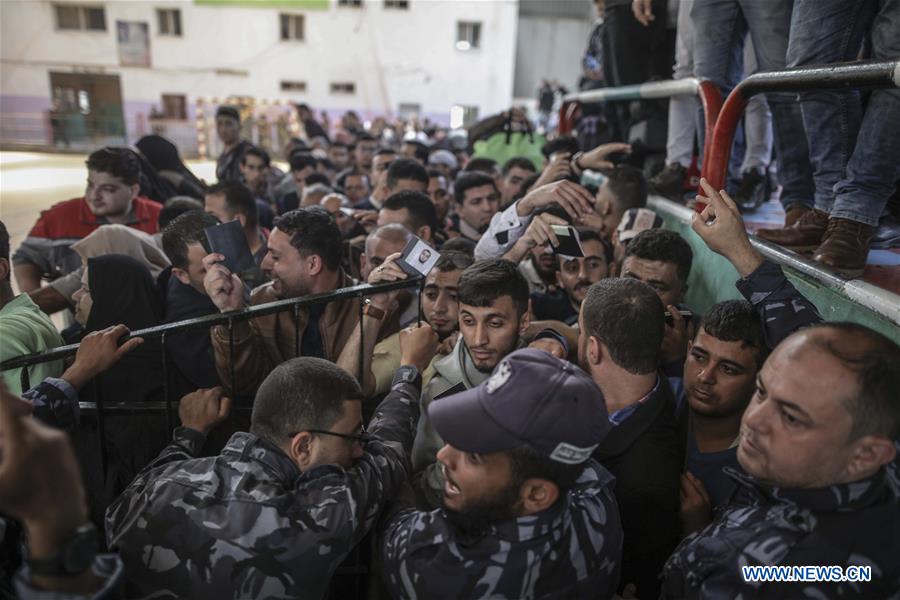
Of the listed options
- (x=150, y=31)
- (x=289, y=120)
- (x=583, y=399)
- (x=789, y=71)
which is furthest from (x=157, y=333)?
(x=150, y=31)

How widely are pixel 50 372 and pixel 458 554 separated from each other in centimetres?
207

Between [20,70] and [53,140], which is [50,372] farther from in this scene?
[20,70]

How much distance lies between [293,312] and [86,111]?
106 feet

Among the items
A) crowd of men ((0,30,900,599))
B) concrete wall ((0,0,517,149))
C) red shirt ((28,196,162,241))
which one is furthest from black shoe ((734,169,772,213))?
concrete wall ((0,0,517,149))

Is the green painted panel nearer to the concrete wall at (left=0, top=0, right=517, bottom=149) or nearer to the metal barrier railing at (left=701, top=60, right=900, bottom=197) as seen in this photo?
the concrete wall at (left=0, top=0, right=517, bottom=149)

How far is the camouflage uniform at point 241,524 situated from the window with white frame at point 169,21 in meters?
32.6

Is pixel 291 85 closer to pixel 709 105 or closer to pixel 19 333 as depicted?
pixel 709 105

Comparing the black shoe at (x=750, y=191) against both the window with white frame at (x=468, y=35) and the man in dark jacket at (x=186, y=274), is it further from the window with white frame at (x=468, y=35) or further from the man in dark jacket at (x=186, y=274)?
the window with white frame at (x=468, y=35)

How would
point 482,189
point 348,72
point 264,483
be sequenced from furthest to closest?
point 348,72 < point 482,189 < point 264,483

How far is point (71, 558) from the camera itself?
98 cm

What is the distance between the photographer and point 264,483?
1.83m

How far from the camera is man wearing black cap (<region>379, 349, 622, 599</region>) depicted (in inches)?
61.1

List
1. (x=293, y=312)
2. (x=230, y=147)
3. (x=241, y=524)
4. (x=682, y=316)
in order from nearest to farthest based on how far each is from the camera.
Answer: (x=241, y=524), (x=682, y=316), (x=293, y=312), (x=230, y=147)

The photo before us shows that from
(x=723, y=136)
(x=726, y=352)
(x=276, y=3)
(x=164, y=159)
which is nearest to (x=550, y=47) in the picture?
(x=276, y=3)
